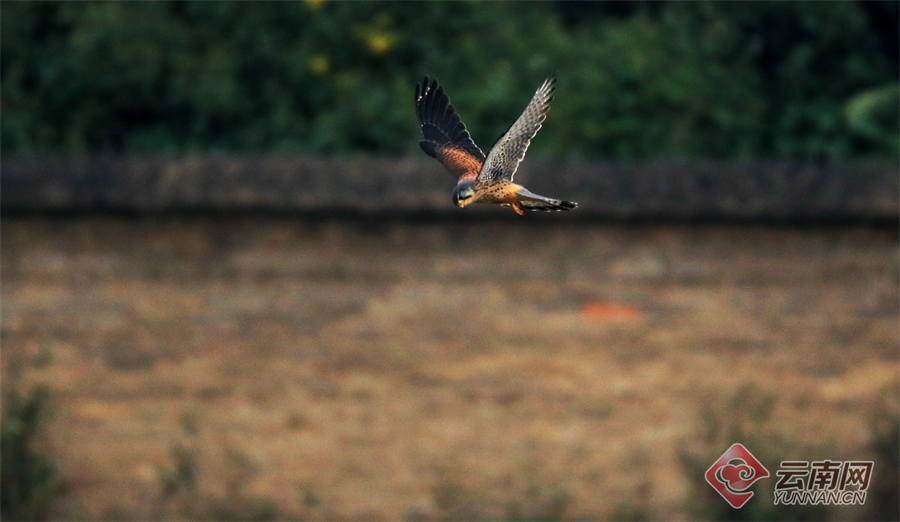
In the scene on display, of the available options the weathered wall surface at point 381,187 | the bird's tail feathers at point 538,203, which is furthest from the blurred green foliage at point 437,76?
the bird's tail feathers at point 538,203

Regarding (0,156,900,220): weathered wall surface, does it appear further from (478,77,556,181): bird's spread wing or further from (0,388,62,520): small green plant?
(478,77,556,181): bird's spread wing

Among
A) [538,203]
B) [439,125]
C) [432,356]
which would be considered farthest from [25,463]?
[538,203]

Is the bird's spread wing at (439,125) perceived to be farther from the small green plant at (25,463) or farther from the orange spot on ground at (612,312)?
the small green plant at (25,463)

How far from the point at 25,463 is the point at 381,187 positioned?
9.82 feet

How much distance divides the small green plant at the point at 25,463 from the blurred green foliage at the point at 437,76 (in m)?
1.83

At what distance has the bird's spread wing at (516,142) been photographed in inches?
71.2

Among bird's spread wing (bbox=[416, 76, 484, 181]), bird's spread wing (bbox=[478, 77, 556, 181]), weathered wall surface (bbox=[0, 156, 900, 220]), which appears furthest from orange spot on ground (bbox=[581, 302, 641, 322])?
bird's spread wing (bbox=[478, 77, 556, 181])

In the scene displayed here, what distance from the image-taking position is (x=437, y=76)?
7.77 m

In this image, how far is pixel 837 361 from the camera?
739 centimetres

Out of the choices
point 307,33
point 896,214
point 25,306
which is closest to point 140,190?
point 25,306

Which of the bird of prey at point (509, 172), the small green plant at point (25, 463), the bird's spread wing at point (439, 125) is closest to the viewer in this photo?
the bird of prey at point (509, 172)

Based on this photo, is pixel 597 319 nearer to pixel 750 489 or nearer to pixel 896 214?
pixel 750 489

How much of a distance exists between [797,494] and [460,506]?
2.17 metres

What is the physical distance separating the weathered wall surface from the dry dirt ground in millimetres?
264
